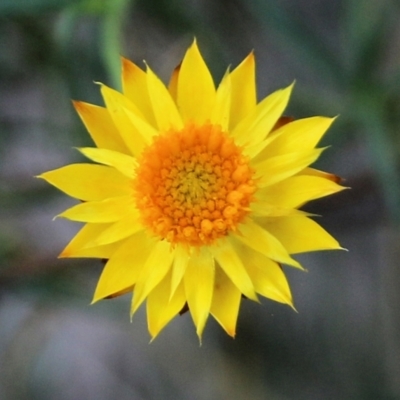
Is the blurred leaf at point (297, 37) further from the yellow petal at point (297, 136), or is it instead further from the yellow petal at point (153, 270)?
the yellow petal at point (153, 270)

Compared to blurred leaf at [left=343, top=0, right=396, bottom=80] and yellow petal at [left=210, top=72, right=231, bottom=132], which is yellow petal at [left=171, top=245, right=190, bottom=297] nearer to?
yellow petal at [left=210, top=72, right=231, bottom=132]

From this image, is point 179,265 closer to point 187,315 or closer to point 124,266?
point 124,266

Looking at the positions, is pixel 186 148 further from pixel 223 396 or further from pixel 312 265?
pixel 223 396

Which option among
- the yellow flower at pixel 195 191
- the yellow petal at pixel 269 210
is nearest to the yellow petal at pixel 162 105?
the yellow flower at pixel 195 191

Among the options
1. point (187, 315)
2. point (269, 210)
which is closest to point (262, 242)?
point (269, 210)

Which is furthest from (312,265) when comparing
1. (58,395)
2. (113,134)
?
(113,134)

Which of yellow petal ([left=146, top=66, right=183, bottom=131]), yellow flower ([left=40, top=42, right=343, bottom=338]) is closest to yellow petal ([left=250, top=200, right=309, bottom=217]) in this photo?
yellow flower ([left=40, top=42, right=343, bottom=338])
